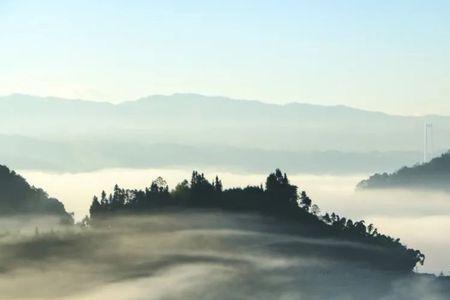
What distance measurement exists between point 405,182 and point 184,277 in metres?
125

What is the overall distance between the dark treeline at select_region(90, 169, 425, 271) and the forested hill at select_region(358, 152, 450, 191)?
92001 mm

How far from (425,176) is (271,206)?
116m

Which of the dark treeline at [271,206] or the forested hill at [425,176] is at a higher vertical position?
the forested hill at [425,176]

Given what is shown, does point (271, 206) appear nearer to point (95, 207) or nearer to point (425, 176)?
point (95, 207)

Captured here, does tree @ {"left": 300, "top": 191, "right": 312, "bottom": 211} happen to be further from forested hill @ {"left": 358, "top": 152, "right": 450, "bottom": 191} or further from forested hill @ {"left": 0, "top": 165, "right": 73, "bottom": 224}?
forested hill @ {"left": 358, "top": 152, "right": 450, "bottom": 191}

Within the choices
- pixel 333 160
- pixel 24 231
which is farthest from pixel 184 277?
pixel 333 160

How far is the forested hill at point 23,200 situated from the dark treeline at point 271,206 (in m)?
6.33

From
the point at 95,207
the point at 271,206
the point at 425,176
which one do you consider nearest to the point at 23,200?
the point at 95,207

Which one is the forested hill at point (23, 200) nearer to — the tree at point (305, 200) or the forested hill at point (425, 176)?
the tree at point (305, 200)

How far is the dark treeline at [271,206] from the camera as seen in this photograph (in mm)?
79750

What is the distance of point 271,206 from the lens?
85.0m

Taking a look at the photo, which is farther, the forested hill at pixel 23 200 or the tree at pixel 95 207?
the forested hill at pixel 23 200

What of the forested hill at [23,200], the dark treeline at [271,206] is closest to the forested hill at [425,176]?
the dark treeline at [271,206]

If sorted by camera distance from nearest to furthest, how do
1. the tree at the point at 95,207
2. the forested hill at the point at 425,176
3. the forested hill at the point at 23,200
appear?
the tree at the point at 95,207 → the forested hill at the point at 23,200 → the forested hill at the point at 425,176
